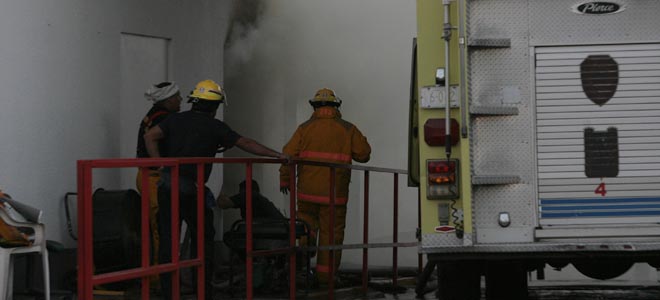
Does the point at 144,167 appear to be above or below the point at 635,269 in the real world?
above

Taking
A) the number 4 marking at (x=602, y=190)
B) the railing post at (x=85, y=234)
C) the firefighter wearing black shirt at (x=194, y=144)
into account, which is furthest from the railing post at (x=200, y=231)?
the number 4 marking at (x=602, y=190)

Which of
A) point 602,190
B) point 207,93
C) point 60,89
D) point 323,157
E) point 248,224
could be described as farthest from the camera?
point 323,157

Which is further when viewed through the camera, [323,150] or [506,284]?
[323,150]

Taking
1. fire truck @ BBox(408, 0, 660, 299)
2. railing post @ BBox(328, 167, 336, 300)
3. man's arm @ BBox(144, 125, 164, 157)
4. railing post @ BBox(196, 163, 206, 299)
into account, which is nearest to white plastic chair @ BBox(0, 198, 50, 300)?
railing post @ BBox(196, 163, 206, 299)

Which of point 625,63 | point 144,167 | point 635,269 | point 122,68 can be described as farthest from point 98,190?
point 635,269

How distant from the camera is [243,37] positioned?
1491 cm

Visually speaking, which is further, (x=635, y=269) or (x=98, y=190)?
(x=635, y=269)

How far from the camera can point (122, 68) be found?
37.9ft

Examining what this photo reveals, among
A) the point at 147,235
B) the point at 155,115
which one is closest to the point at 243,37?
the point at 155,115

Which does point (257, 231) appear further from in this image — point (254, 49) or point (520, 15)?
point (254, 49)

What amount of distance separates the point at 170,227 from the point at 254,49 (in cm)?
636

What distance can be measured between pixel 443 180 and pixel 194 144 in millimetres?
2353

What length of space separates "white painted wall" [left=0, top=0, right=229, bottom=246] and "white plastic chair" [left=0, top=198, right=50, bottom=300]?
1336mm

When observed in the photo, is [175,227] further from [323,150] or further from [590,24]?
[323,150]
